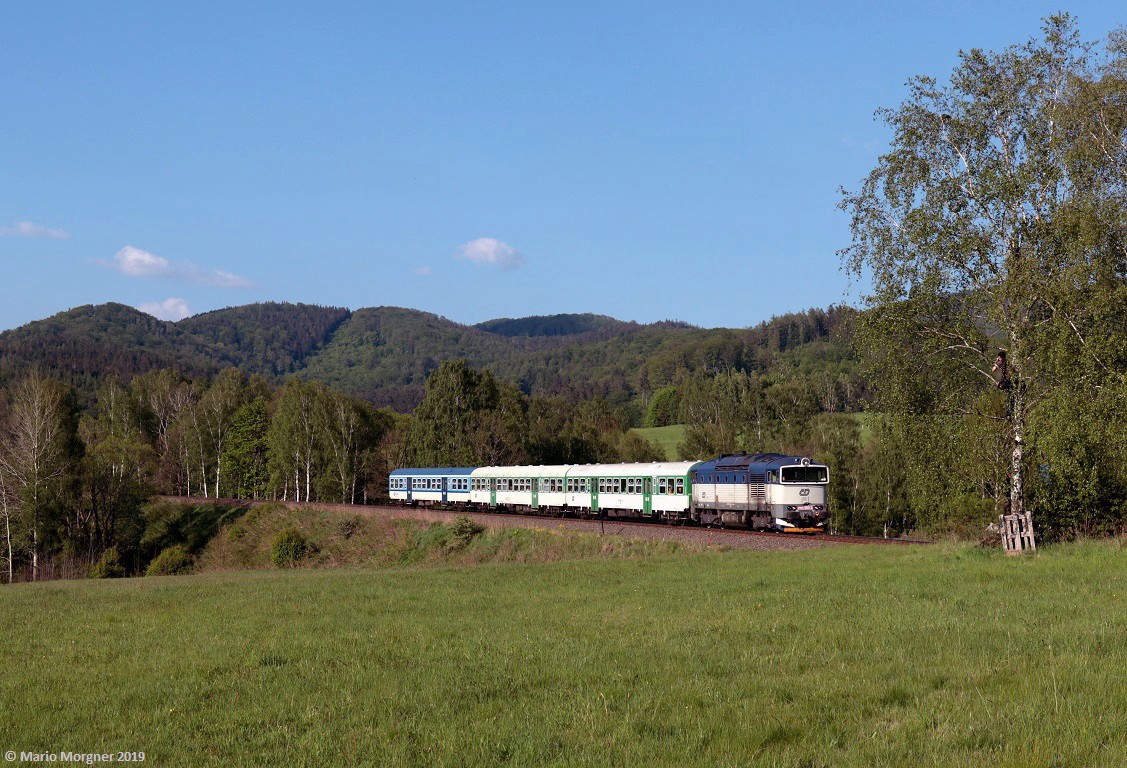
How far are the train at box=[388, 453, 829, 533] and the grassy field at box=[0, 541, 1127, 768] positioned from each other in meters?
16.4

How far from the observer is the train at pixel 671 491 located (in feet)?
129

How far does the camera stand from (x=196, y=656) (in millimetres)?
15031

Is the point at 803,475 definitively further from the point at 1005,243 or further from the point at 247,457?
the point at 247,457

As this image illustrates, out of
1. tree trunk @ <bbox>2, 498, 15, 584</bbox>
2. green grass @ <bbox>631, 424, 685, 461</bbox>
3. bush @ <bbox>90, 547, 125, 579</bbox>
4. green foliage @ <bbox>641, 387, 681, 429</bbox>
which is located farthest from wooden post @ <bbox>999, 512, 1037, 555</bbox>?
green foliage @ <bbox>641, 387, 681, 429</bbox>

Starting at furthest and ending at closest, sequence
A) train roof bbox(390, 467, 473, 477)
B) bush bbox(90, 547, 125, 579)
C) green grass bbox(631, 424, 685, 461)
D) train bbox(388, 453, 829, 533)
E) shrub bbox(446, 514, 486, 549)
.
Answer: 1. green grass bbox(631, 424, 685, 461)
2. train roof bbox(390, 467, 473, 477)
3. bush bbox(90, 547, 125, 579)
4. shrub bbox(446, 514, 486, 549)
5. train bbox(388, 453, 829, 533)

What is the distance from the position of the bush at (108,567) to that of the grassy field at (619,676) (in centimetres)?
4497

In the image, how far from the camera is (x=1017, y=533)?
2584 cm

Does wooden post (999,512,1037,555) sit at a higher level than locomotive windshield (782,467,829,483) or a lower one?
lower

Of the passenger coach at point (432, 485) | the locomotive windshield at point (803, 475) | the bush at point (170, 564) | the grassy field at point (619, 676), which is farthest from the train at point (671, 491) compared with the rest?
the bush at point (170, 564)

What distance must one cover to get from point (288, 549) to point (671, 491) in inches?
1137

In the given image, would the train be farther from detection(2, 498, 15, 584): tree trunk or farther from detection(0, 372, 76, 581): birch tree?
detection(2, 498, 15, 584): tree trunk

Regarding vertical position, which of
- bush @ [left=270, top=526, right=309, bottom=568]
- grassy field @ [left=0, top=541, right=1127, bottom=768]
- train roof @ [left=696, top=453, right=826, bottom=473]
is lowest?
bush @ [left=270, top=526, right=309, bottom=568]

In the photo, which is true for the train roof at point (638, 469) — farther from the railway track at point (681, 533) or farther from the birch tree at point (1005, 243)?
the birch tree at point (1005, 243)

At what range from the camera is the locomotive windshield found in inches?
1540
